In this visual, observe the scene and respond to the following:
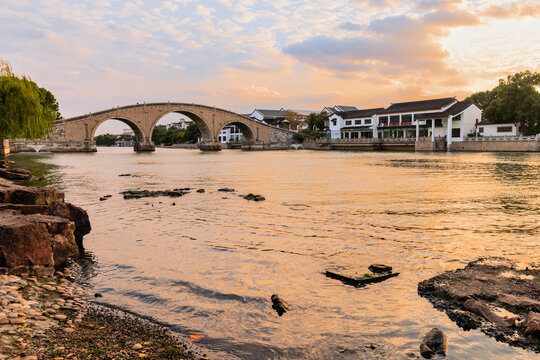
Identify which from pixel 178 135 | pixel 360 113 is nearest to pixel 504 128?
pixel 360 113

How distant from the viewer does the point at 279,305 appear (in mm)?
5129

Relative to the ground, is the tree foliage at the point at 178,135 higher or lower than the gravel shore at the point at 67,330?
higher

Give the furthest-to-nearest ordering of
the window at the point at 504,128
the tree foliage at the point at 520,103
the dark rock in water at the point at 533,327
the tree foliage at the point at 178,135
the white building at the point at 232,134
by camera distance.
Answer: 1. the tree foliage at the point at 178,135
2. the white building at the point at 232,134
3. the window at the point at 504,128
4. the tree foliage at the point at 520,103
5. the dark rock in water at the point at 533,327

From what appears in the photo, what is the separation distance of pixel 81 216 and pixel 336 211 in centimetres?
721

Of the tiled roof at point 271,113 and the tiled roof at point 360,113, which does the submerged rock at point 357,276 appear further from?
the tiled roof at point 271,113

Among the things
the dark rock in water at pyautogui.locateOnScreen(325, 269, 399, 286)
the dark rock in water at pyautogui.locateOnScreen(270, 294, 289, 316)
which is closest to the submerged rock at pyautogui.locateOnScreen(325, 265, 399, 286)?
the dark rock in water at pyautogui.locateOnScreen(325, 269, 399, 286)

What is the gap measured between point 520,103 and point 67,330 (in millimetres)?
60523

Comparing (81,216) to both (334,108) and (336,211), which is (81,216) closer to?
(336,211)

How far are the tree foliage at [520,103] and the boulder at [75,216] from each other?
56.5 m

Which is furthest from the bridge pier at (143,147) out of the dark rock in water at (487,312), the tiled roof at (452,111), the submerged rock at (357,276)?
the dark rock in water at (487,312)

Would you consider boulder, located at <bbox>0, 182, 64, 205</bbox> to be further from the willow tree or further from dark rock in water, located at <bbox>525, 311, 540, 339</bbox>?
the willow tree

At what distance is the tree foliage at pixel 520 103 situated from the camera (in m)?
50.3

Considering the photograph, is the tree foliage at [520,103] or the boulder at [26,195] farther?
the tree foliage at [520,103]

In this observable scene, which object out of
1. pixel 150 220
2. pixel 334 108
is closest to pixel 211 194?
pixel 150 220
